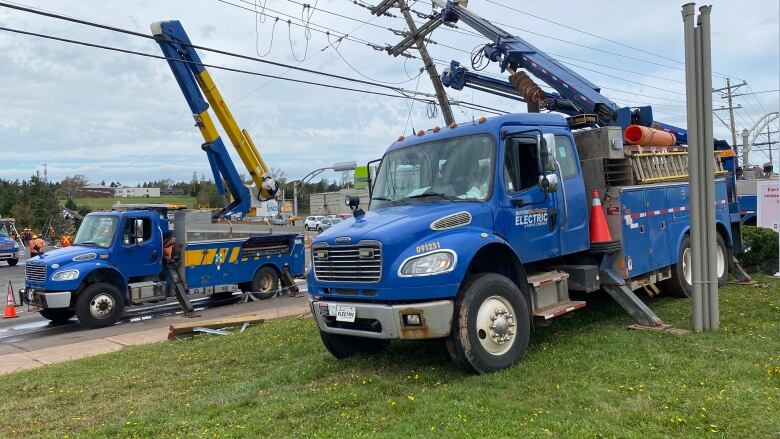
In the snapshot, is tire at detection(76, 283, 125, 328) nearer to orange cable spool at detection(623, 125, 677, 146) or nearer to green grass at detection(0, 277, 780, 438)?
green grass at detection(0, 277, 780, 438)

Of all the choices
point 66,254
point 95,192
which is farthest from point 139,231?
point 95,192

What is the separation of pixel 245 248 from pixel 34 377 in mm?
7473

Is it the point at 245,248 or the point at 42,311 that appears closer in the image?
the point at 42,311

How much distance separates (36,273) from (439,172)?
9873 millimetres

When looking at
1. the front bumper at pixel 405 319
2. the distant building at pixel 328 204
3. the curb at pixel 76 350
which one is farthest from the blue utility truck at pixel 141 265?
the distant building at pixel 328 204

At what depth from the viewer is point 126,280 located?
1330cm

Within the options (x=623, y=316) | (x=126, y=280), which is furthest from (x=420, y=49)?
(x=623, y=316)

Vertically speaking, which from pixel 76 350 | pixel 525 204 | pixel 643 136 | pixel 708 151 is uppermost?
pixel 643 136

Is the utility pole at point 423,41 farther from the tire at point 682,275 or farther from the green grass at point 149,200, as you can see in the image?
the tire at point 682,275

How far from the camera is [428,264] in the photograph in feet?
18.5

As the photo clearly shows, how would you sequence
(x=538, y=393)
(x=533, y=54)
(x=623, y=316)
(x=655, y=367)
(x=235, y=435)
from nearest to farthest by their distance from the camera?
(x=235, y=435)
(x=538, y=393)
(x=655, y=367)
(x=623, y=316)
(x=533, y=54)

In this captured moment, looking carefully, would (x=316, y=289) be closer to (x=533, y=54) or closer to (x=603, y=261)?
(x=603, y=261)

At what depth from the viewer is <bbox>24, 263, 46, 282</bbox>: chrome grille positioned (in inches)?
484

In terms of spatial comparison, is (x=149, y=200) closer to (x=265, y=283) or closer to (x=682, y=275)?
(x=265, y=283)
